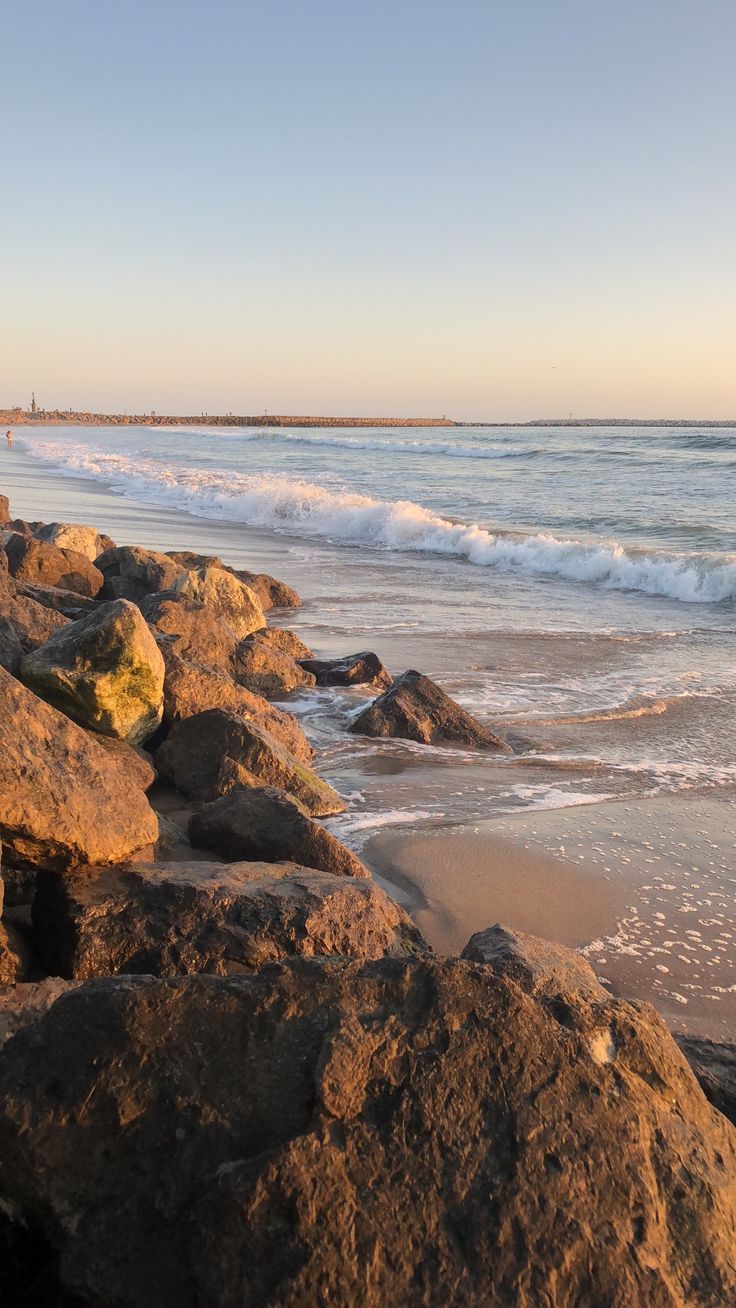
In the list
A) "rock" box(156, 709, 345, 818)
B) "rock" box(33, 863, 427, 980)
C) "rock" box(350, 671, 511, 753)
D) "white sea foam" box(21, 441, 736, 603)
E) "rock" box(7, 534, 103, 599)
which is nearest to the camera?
"rock" box(33, 863, 427, 980)

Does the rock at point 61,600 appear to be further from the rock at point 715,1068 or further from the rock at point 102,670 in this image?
the rock at point 715,1068

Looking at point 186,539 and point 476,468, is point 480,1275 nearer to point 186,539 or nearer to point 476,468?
point 186,539

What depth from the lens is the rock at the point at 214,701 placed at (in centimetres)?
498

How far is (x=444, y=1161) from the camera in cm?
165

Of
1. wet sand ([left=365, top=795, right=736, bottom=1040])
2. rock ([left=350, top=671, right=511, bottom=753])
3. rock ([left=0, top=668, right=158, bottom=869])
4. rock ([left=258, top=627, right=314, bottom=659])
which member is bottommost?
wet sand ([left=365, top=795, right=736, bottom=1040])

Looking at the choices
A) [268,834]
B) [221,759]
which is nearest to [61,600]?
[221,759]

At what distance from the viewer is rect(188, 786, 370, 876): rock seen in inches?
147

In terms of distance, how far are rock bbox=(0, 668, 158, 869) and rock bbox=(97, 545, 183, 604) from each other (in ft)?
16.7

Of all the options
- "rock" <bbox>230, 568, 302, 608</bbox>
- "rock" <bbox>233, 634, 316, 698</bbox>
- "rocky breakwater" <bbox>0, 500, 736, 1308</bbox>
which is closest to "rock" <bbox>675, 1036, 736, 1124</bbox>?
"rocky breakwater" <bbox>0, 500, 736, 1308</bbox>

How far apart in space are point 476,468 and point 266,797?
33.9 meters

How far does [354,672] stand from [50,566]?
279cm

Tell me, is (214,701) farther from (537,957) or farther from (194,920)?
(537,957)

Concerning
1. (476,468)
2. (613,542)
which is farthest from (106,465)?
(613,542)

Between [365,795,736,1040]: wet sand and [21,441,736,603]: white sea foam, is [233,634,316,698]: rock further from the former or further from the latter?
[21,441,736,603]: white sea foam
